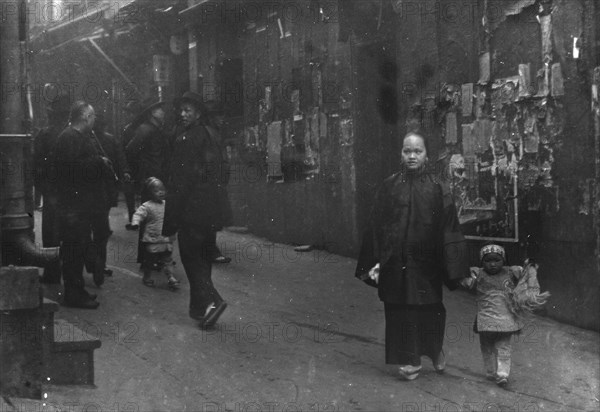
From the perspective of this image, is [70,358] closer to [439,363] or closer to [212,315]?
[212,315]

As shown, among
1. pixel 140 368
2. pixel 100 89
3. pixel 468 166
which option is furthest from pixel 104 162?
pixel 100 89

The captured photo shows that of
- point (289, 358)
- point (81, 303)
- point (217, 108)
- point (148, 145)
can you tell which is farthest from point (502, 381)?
point (217, 108)

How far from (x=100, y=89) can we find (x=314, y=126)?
11.5 metres

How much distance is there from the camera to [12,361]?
5234mm

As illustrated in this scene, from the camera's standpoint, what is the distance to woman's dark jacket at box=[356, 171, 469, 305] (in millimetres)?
6637

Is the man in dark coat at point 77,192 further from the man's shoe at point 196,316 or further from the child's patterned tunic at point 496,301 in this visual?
the child's patterned tunic at point 496,301

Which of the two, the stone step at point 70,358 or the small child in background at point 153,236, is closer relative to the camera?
the stone step at point 70,358

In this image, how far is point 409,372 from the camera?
6.64m

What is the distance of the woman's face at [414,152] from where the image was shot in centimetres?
673

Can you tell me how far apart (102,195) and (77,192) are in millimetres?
354

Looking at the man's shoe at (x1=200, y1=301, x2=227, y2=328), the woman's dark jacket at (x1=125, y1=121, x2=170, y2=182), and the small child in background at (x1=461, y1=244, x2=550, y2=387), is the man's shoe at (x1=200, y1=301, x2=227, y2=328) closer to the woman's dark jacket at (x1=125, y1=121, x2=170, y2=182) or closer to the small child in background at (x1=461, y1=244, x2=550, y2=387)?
the small child in background at (x1=461, y1=244, x2=550, y2=387)

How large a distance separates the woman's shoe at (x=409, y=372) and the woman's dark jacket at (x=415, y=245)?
45 cm

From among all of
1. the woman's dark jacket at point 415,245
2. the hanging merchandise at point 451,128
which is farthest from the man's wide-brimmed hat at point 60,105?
the woman's dark jacket at point 415,245

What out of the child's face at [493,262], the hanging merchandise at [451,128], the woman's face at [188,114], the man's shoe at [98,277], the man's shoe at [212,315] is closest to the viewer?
the child's face at [493,262]
